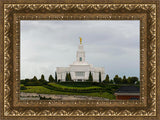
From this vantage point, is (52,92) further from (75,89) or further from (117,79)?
(117,79)

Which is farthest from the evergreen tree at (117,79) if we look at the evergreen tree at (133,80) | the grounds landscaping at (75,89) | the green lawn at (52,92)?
the green lawn at (52,92)

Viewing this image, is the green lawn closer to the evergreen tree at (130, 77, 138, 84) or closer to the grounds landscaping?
the grounds landscaping

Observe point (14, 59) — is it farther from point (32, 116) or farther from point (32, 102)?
point (32, 116)

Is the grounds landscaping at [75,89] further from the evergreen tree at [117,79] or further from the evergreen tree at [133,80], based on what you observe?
the evergreen tree at [133,80]

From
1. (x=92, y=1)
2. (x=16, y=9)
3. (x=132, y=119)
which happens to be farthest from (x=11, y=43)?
(x=132, y=119)

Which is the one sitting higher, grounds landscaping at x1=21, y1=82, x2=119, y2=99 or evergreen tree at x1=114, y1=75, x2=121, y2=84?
evergreen tree at x1=114, y1=75, x2=121, y2=84

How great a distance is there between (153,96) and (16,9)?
5538 mm

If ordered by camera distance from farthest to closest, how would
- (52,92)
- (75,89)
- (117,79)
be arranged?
(117,79) < (75,89) < (52,92)

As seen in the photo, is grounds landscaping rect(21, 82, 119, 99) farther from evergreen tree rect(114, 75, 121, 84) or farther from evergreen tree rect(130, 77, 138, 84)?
evergreen tree rect(130, 77, 138, 84)

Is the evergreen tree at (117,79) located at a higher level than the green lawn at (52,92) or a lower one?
higher

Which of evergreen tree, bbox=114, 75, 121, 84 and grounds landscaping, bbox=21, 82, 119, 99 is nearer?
grounds landscaping, bbox=21, 82, 119, 99

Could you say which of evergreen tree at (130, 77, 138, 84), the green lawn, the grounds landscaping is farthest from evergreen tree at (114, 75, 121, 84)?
the green lawn

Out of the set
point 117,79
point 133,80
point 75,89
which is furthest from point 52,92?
point 133,80

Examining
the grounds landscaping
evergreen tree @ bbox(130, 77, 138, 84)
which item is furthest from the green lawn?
evergreen tree @ bbox(130, 77, 138, 84)
